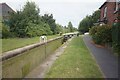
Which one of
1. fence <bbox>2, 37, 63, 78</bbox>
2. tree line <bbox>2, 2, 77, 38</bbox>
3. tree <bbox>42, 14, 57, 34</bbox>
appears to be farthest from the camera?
tree <bbox>42, 14, 57, 34</bbox>

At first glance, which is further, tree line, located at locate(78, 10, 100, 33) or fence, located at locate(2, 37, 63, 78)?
tree line, located at locate(78, 10, 100, 33)

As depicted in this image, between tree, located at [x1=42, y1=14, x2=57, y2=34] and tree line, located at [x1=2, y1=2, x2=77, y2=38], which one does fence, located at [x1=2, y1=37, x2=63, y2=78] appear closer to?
tree line, located at [x1=2, y1=2, x2=77, y2=38]

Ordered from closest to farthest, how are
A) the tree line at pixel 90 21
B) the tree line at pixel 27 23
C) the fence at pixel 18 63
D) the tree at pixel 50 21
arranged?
1. the fence at pixel 18 63
2. the tree line at pixel 27 23
3. the tree at pixel 50 21
4. the tree line at pixel 90 21

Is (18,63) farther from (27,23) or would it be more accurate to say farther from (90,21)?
(90,21)

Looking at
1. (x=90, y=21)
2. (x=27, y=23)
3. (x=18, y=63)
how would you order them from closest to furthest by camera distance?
(x=18, y=63), (x=27, y=23), (x=90, y=21)

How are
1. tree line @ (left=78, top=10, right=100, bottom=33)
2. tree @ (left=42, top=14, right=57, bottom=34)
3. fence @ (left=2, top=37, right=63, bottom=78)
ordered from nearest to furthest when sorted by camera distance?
fence @ (left=2, top=37, right=63, bottom=78) < tree @ (left=42, top=14, right=57, bottom=34) < tree line @ (left=78, top=10, right=100, bottom=33)

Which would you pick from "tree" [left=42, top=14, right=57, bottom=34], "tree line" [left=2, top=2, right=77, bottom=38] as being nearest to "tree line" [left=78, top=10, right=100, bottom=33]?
"tree" [left=42, top=14, right=57, bottom=34]

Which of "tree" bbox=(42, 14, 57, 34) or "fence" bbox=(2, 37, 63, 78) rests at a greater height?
"tree" bbox=(42, 14, 57, 34)

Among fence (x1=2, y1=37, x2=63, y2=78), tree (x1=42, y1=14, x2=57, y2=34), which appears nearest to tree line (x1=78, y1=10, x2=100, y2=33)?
tree (x1=42, y1=14, x2=57, y2=34)

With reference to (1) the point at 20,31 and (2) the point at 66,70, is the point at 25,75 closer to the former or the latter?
(2) the point at 66,70

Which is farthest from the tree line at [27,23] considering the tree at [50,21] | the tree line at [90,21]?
the tree line at [90,21]

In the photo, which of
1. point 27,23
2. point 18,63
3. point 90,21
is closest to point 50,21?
point 27,23

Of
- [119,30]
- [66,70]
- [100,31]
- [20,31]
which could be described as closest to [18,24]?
[20,31]

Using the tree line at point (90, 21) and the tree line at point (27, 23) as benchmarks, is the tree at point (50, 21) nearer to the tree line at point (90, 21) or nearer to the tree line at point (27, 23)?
the tree line at point (27, 23)
